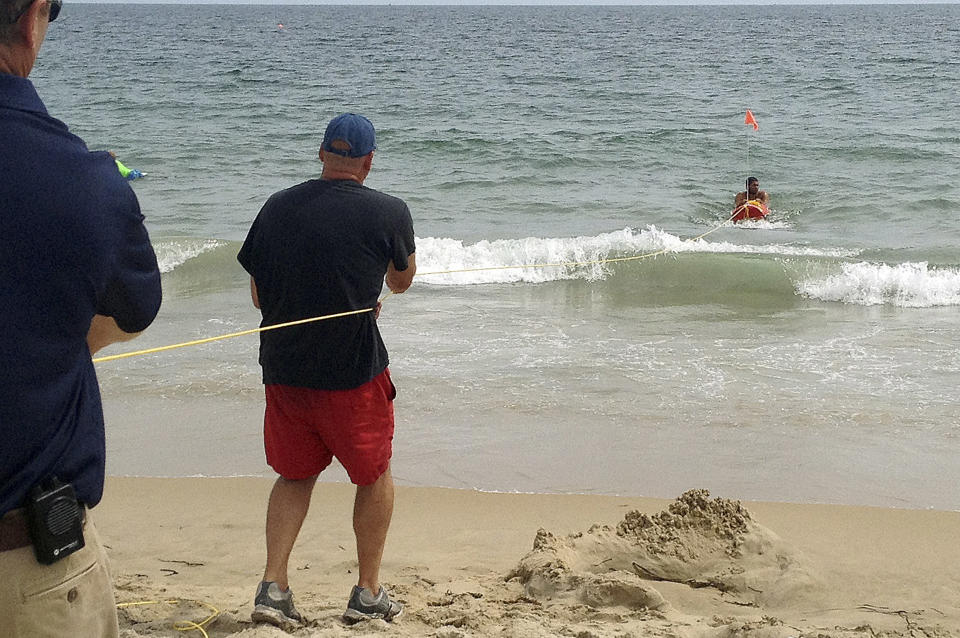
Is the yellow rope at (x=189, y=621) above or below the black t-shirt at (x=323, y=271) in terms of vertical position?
below

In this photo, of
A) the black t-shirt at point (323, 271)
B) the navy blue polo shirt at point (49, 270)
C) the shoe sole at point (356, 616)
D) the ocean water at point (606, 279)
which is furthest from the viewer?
the ocean water at point (606, 279)

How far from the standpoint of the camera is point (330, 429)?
3326 millimetres

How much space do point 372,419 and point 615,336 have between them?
4.91 metres

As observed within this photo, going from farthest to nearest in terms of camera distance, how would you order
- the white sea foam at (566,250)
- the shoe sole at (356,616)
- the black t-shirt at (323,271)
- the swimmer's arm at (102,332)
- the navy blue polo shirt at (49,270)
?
the white sea foam at (566,250)
the shoe sole at (356,616)
the black t-shirt at (323,271)
the swimmer's arm at (102,332)
the navy blue polo shirt at (49,270)

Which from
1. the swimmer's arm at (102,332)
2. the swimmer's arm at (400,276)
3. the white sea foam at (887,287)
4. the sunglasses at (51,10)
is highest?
the sunglasses at (51,10)

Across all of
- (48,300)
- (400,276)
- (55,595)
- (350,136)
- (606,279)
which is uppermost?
(350,136)

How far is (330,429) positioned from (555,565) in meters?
1.04

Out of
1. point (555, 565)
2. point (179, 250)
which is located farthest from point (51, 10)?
point (179, 250)

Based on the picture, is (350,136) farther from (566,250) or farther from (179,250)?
(179,250)

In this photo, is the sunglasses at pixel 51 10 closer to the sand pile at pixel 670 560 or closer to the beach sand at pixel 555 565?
the beach sand at pixel 555 565

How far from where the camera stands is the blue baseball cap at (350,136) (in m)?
3.35

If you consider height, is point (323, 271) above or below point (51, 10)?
below

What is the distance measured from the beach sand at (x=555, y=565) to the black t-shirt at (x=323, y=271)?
2.71ft

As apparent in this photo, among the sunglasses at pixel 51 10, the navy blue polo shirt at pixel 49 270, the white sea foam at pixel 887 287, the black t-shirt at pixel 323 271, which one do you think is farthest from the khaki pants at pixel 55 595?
the white sea foam at pixel 887 287
